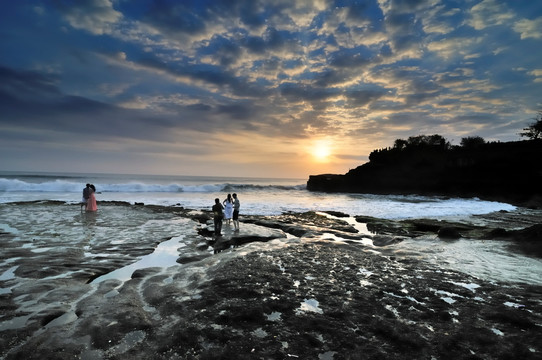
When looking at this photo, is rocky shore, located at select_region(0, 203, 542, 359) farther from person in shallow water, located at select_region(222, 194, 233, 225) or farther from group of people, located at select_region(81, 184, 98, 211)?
group of people, located at select_region(81, 184, 98, 211)

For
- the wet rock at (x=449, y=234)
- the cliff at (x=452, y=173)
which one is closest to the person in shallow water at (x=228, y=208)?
the wet rock at (x=449, y=234)

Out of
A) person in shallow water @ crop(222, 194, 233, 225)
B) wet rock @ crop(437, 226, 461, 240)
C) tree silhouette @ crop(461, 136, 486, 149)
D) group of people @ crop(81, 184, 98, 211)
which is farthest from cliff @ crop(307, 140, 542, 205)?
Answer: group of people @ crop(81, 184, 98, 211)

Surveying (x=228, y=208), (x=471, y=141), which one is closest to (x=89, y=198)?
(x=228, y=208)

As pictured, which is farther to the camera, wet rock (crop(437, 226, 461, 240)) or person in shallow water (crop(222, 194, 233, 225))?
person in shallow water (crop(222, 194, 233, 225))

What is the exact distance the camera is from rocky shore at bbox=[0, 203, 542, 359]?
432cm

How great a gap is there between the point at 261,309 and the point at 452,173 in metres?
65.2

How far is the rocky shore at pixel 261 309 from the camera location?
4.32 m

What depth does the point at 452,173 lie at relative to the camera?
190 ft

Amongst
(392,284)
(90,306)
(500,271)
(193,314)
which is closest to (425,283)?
(392,284)

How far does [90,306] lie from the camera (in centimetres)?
571

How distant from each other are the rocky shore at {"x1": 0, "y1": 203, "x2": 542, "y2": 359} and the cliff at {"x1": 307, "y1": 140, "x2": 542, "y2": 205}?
45.3 metres

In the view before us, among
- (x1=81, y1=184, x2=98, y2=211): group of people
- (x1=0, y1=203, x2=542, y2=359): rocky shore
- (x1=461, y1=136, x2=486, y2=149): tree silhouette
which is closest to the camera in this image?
(x1=0, y1=203, x2=542, y2=359): rocky shore

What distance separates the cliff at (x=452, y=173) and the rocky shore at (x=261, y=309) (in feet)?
149

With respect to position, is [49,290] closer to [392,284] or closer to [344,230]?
[392,284]
